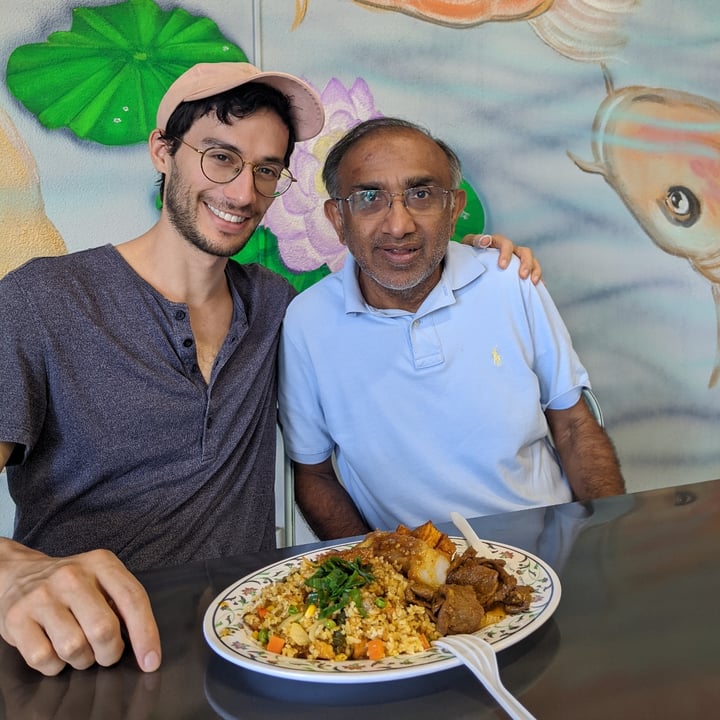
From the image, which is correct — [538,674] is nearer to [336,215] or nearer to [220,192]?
[220,192]

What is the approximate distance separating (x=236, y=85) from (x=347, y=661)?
1.31 m

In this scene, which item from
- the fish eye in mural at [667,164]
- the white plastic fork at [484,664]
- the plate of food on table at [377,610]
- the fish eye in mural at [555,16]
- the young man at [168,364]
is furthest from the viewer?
the fish eye in mural at [667,164]

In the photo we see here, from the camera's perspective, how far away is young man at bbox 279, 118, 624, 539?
1.84 m

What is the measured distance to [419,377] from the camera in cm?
184

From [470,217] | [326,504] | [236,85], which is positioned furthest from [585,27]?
[326,504]

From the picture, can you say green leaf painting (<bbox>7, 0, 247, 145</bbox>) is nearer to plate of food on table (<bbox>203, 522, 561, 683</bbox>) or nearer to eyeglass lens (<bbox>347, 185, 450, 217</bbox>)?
eyeglass lens (<bbox>347, 185, 450, 217</bbox>)

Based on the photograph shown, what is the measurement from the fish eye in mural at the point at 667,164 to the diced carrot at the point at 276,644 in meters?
2.29

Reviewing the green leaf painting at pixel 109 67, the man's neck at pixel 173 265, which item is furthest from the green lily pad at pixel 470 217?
the man's neck at pixel 173 265

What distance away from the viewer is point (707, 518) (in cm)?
126

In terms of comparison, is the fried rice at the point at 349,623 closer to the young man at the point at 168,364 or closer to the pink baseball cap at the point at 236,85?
the young man at the point at 168,364

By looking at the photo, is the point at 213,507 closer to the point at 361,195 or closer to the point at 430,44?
the point at 361,195

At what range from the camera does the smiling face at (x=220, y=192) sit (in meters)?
1.77

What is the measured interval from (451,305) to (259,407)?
1.75ft

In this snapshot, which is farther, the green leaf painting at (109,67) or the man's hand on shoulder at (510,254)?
the green leaf painting at (109,67)
